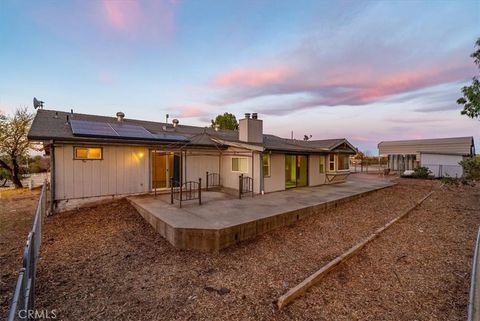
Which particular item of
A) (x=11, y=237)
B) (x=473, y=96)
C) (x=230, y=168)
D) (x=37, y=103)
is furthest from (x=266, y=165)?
(x=37, y=103)

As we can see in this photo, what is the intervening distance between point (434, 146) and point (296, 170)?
24.4 m

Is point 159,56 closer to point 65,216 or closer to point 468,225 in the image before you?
point 65,216

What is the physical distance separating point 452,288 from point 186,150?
9517 mm

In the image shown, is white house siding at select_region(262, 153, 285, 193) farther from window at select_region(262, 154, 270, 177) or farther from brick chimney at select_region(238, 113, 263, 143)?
brick chimney at select_region(238, 113, 263, 143)

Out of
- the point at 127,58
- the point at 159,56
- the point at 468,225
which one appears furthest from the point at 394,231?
the point at 127,58

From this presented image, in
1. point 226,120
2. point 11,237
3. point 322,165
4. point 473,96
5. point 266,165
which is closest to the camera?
point 11,237

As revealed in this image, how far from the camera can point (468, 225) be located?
6.81 m

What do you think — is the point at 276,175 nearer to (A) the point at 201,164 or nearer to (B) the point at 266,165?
(B) the point at 266,165

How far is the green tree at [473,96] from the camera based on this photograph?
21.9ft

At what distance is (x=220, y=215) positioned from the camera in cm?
649

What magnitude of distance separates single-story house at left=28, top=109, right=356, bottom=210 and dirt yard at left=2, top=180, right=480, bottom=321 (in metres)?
1.75

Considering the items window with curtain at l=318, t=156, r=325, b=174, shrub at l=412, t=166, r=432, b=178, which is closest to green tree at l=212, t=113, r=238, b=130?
window with curtain at l=318, t=156, r=325, b=174

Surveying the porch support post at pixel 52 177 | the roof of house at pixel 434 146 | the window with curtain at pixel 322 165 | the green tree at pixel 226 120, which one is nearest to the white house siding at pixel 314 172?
the window with curtain at pixel 322 165

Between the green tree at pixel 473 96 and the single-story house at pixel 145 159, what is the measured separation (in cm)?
625
